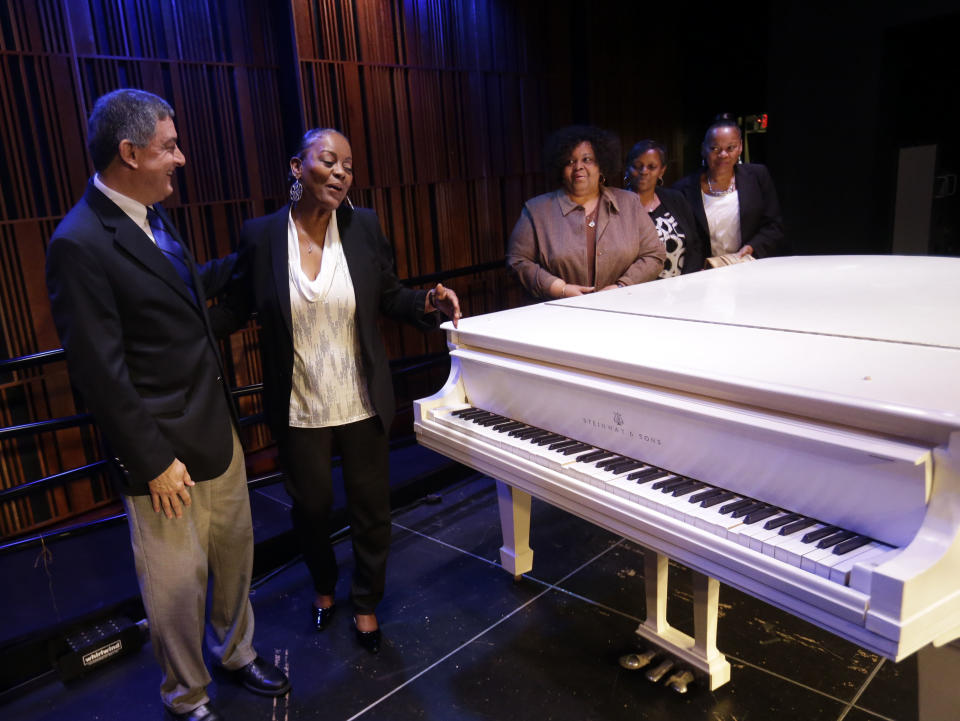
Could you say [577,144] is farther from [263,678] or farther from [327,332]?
[263,678]

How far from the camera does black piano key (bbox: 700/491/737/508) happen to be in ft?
4.89

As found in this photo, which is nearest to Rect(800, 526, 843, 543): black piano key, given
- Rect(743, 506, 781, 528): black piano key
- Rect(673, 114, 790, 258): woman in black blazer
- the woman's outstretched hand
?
Rect(743, 506, 781, 528): black piano key

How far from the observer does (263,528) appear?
3.20 m

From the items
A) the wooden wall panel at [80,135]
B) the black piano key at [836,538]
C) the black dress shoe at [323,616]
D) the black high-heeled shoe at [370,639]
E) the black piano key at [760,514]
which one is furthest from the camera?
the wooden wall panel at [80,135]

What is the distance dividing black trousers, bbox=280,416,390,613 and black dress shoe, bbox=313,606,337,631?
0.19 metres

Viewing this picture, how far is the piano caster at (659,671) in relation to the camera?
2.14 metres

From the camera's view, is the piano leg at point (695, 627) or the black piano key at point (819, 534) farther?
the piano leg at point (695, 627)

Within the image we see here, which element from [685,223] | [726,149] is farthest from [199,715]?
[726,149]

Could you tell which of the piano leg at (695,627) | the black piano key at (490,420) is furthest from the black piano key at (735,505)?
the black piano key at (490,420)

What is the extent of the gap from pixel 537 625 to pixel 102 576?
1706 millimetres

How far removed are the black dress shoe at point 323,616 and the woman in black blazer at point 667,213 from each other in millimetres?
2134

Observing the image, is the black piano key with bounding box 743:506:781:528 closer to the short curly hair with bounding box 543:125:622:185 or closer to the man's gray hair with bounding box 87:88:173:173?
the man's gray hair with bounding box 87:88:173:173

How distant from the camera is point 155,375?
1.84 meters

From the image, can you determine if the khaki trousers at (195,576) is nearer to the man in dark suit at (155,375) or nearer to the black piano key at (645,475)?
the man in dark suit at (155,375)
